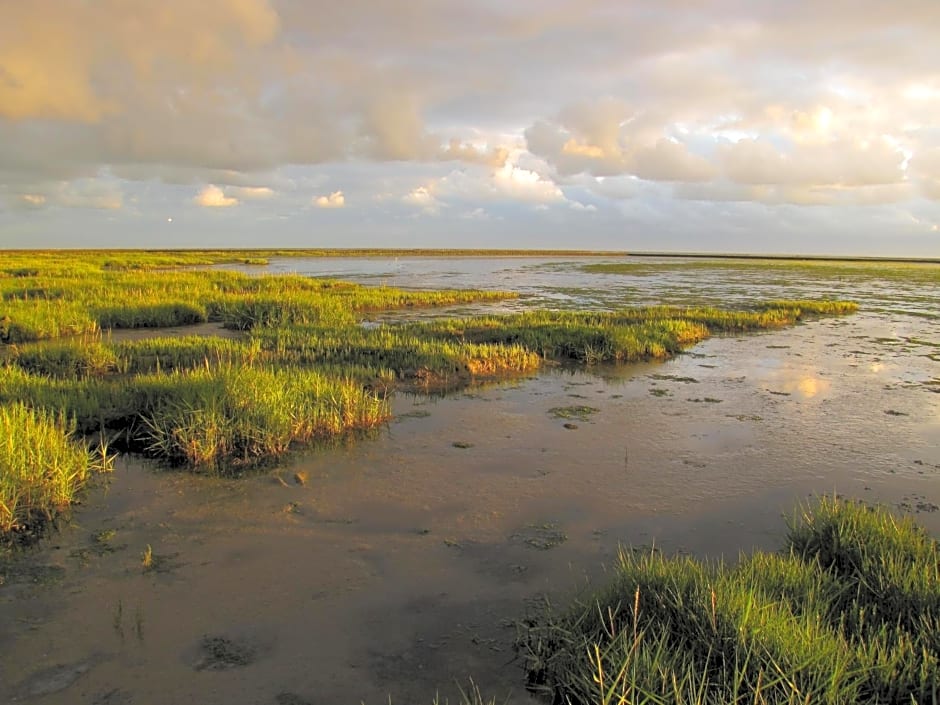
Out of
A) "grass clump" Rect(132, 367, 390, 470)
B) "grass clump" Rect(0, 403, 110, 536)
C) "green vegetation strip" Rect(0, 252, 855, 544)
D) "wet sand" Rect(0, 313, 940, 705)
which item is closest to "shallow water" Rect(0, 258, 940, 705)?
"wet sand" Rect(0, 313, 940, 705)

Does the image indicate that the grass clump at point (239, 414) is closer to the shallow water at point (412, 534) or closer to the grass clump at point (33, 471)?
the shallow water at point (412, 534)

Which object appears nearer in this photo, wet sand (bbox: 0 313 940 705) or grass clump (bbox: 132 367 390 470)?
wet sand (bbox: 0 313 940 705)

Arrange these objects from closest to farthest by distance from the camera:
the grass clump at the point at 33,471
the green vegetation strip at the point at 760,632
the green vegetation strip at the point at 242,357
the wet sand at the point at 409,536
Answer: the green vegetation strip at the point at 760,632 < the wet sand at the point at 409,536 < the grass clump at the point at 33,471 < the green vegetation strip at the point at 242,357

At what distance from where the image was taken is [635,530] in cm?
571

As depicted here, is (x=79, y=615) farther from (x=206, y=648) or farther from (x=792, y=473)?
(x=792, y=473)

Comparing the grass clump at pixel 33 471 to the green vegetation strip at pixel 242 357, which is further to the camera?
the green vegetation strip at pixel 242 357

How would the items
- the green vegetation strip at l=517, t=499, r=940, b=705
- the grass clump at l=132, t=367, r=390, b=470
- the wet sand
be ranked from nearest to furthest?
the green vegetation strip at l=517, t=499, r=940, b=705
the wet sand
the grass clump at l=132, t=367, r=390, b=470

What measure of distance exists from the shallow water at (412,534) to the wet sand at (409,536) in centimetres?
2

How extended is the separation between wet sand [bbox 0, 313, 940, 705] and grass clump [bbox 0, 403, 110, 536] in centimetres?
30

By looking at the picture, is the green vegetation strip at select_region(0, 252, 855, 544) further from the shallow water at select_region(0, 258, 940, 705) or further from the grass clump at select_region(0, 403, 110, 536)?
the shallow water at select_region(0, 258, 940, 705)

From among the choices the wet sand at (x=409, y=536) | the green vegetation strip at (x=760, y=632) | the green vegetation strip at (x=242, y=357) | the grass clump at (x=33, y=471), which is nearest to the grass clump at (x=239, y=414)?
the green vegetation strip at (x=242, y=357)

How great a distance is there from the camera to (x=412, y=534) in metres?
5.56

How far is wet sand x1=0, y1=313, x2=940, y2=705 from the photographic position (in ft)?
12.1

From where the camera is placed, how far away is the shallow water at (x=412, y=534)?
371cm
